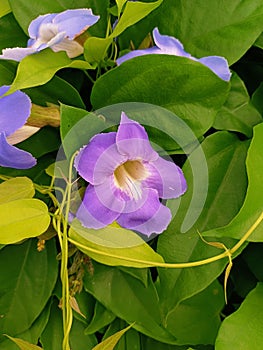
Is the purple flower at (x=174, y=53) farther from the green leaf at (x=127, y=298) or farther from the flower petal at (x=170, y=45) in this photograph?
the green leaf at (x=127, y=298)

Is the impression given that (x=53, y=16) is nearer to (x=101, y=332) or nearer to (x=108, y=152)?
(x=108, y=152)

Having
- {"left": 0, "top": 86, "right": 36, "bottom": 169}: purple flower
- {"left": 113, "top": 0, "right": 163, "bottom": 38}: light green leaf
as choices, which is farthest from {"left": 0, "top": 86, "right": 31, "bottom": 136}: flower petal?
{"left": 113, "top": 0, "right": 163, "bottom": 38}: light green leaf

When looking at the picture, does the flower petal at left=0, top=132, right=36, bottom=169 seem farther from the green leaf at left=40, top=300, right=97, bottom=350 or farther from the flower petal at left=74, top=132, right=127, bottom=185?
the green leaf at left=40, top=300, right=97, bottom=350

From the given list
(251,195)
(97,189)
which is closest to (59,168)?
(97,189)

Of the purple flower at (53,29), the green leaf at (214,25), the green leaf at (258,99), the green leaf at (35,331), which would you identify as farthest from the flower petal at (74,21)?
the green leaf at (35,331)

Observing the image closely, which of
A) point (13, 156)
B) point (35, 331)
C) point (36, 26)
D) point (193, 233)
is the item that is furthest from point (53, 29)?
point (35, 331)

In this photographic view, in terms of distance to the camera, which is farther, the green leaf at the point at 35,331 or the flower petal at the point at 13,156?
the green leaf at the point at 35,331
